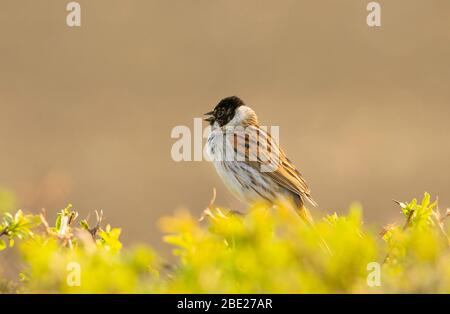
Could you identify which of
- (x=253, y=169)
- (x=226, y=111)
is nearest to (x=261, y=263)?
(x=253, y=169)

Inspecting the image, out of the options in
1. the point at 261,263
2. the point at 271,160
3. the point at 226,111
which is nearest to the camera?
the point at 261,263

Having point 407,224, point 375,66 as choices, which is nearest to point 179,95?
point 375,66

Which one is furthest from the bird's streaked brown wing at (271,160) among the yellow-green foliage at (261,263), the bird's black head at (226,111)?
the yellow-green foliage at (261,263)

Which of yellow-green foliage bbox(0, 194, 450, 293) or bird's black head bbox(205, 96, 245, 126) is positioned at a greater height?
bird's black head bbox(205, 96, 245, 126)

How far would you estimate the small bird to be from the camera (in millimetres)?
6328

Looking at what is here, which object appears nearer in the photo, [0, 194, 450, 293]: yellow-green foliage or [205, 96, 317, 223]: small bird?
[0, 194, 450, 293]: yellow-green foliage

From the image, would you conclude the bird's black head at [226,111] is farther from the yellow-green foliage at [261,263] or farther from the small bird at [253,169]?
the yellow-green foliage at [261,263]

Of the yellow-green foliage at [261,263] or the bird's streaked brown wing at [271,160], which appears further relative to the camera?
the bird's streaked brown wing at [271,160]

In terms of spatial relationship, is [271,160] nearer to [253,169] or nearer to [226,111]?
[253,169]

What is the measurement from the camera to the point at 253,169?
21.0 feet

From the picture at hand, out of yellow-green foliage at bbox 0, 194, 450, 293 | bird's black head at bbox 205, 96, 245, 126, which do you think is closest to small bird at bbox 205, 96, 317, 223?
bird's black head at bbox 205, 96, 245, 126

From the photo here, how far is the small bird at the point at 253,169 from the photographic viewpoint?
6328 millimetres

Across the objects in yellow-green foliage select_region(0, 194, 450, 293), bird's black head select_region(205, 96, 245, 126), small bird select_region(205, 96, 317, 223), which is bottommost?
yellow-green foliage select_region(0, 194, 450, 293)

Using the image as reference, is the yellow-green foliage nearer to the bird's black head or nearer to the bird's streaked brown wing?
the bird's streaked brown wing
